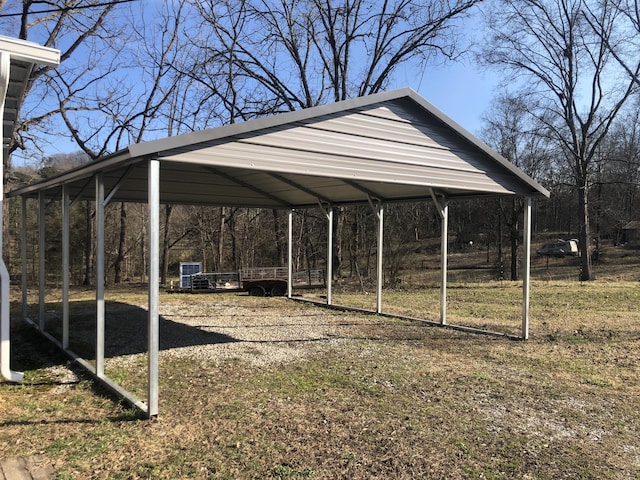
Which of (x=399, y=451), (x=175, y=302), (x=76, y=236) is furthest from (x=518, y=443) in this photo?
(x=76, y=236)

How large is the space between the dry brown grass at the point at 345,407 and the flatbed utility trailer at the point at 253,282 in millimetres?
4936

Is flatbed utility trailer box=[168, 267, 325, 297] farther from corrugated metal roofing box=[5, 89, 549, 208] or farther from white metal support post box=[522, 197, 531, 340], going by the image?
white metal support post box=[522, 197, 531, 340]

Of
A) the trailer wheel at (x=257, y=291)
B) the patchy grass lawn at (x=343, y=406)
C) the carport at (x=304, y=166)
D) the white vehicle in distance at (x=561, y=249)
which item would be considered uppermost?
the carport at (x=304, y=166)

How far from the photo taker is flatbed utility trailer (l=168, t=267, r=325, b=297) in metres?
13.6

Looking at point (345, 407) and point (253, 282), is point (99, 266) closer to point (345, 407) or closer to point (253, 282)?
point (345, 407)

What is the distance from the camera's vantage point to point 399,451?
12.0 ft

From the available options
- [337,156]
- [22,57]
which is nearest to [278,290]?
[337,156]

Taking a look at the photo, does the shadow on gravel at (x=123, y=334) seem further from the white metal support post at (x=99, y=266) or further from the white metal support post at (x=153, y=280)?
the white metal support post at (x=153, y=280)

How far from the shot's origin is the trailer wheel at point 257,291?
1360 centimetres

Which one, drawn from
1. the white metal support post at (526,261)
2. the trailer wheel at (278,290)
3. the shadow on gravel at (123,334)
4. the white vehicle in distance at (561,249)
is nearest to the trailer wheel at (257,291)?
the trailer wheel at (278,290)

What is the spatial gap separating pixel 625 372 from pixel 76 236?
75.1ft

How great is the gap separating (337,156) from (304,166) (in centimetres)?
52

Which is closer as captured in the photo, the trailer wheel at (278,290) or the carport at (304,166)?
the carport at (304,166)

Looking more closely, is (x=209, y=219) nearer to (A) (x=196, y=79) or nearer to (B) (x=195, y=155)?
(A) (x=196, y=79)
